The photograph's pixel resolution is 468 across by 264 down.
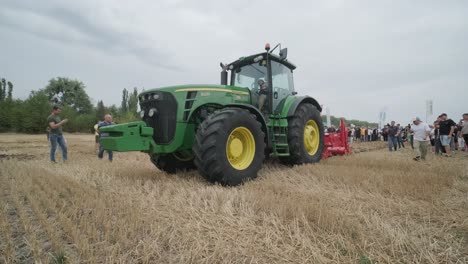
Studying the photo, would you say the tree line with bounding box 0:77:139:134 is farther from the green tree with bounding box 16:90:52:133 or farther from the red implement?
the red implement

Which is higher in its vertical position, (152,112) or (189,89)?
(189,89)

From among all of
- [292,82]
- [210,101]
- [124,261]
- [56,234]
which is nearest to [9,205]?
[56,234]

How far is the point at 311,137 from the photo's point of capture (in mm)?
5875

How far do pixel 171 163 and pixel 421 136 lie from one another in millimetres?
7235

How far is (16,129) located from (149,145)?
4239 centimetres

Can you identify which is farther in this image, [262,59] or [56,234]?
[262,59]

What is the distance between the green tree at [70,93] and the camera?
61.0 metres

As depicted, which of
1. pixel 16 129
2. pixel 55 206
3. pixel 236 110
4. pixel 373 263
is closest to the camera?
pixel 373 263

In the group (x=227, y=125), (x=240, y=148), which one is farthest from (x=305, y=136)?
(x=227, y=125)

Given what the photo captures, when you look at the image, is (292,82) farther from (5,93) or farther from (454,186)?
(5,93)

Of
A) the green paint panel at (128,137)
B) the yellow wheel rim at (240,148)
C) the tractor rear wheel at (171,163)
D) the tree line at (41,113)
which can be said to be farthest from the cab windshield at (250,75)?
the tree line at (41,113)

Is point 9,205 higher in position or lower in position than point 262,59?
lower

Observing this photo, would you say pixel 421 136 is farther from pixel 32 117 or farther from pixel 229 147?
pixel 32 117

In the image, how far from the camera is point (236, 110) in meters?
3.82
